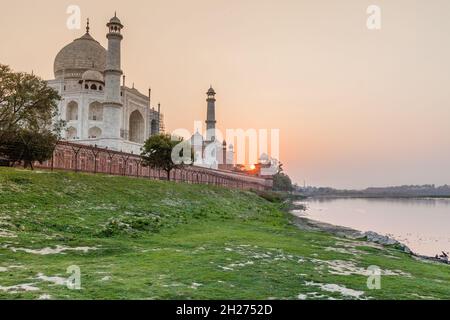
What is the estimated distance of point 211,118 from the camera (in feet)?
281

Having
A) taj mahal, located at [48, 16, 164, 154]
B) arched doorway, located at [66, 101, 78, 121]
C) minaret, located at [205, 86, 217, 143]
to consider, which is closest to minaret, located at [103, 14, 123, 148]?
taj mahal, located at [48, 16, 164, 154]

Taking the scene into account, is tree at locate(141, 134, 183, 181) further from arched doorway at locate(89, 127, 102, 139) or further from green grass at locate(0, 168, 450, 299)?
arched doorway at locate(89, 127, 102, 139)

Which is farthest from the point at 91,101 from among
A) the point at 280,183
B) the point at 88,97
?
the point at 280,183

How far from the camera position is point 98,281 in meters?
7.48

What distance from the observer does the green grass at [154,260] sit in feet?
24.0

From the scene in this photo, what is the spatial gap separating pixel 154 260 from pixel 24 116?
21.5 m

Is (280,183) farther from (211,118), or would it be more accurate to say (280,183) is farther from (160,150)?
(160,150)

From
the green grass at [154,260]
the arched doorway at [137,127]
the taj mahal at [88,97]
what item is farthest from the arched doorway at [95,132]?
the green grass at [154,260]

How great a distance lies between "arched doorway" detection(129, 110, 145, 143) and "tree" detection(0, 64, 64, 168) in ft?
139

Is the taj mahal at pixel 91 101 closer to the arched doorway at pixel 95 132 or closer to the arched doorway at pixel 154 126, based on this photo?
the arched doorway at pixel 95 132

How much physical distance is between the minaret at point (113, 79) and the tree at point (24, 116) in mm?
21686

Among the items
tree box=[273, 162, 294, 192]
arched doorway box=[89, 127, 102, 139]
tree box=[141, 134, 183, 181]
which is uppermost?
arched doorway box=[89, 127, 102, 139]

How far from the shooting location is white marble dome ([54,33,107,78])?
6444cm
